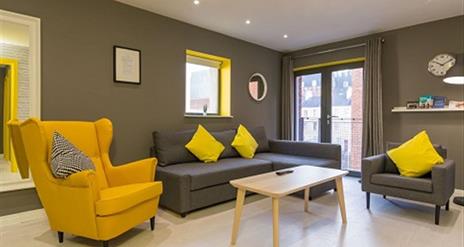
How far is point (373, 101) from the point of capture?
443cm

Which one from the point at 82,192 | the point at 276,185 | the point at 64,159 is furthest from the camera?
the point at 276,185

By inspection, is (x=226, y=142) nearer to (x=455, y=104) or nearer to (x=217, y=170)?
(x=217, y=170)

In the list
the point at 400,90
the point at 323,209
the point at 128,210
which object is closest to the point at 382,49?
the point at 400,90

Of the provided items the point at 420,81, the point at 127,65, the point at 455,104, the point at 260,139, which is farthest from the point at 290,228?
the point at 420,81

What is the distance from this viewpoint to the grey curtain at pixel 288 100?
18.4ft

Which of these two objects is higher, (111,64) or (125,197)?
(111,64)

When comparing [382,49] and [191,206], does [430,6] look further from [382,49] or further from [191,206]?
[191,206]

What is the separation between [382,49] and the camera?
446 cm

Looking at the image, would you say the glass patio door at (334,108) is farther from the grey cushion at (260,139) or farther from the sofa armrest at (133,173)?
the sofa armrest at (133,173)

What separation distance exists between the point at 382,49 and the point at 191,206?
12.8 feet

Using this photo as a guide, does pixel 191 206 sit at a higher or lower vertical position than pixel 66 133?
lower

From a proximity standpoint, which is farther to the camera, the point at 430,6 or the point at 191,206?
the point at 430,6

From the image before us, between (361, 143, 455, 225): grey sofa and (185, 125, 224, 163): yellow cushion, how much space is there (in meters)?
1.85

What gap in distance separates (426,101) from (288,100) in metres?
2.34
